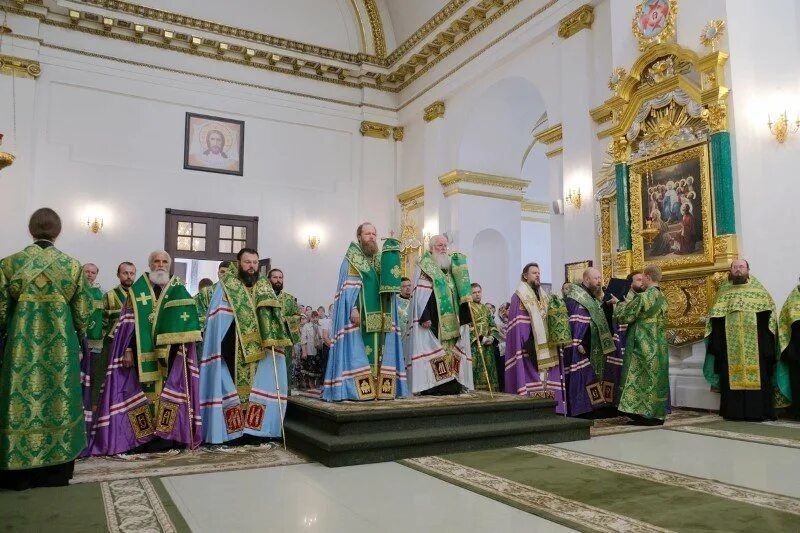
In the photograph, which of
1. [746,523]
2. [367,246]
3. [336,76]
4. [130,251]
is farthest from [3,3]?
[746,523]

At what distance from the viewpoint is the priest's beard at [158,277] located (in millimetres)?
5523

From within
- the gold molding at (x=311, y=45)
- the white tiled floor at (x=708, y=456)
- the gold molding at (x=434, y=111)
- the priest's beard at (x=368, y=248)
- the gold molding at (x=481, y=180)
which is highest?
the gold molding at (x=311, y=45)

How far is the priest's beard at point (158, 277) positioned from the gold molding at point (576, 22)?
830 cm

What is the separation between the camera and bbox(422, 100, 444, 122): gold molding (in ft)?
48.4

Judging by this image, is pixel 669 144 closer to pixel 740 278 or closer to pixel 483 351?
pixel 740 278

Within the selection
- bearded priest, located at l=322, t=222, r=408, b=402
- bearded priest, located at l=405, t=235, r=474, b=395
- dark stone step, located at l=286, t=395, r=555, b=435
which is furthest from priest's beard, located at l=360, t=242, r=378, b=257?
dark stone step, located at l=286, t=395, r=555, b=435

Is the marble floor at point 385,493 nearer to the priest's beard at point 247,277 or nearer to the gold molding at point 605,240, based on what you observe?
the priest's beard at point 247,277

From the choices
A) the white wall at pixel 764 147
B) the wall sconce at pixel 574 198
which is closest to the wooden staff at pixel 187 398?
the white wall at pixel 764 147

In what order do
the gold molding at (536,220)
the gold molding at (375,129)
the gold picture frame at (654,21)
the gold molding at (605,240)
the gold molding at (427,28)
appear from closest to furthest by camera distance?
the gold picture frame at (654,21) → the gold molding at (605,240) → the gold molding at (427,28) → the gold molding at (375,129) → the gold molding at (536,220)

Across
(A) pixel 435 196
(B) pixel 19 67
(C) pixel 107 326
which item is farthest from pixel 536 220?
(C) pixel 107 326

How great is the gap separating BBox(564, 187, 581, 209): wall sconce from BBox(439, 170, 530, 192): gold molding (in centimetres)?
394

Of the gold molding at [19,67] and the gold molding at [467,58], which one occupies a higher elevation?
the gold molding at [467,58]

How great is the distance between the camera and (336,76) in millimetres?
16078

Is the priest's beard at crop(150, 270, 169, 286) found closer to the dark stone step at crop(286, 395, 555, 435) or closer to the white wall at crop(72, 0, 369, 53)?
the dark stone step at crop(286, 395, 555, 435)
